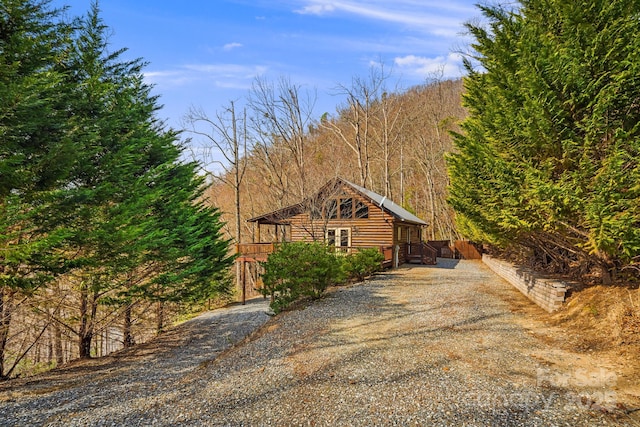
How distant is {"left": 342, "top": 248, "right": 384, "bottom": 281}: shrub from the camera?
45.2 feet

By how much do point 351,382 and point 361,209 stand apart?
49.9ft

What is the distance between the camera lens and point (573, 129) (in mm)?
6137

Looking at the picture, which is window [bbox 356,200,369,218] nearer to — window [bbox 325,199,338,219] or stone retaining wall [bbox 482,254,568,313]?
window [bbox 325,199,338,219]

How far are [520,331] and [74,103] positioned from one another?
479 inches

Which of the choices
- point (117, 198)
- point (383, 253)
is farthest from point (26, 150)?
point (383, 253)

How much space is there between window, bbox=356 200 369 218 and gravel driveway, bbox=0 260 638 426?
10438 mm

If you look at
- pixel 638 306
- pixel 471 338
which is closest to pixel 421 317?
pixel 471 338

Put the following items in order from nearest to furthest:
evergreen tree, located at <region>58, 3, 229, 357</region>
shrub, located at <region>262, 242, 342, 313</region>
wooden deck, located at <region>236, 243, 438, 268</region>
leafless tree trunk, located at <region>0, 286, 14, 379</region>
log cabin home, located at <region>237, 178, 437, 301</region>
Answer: leafless tree trunk, located at <region>0, 286, 14, 379</region>, evergreen tree, located at <region>58, 3, 229, 357</region>, shrub, located at <region>262, 242, 342, 313</region>, wooden deck, located at <region>236, 243, 438, 268</region>, log cabin home, located at <region>237, 178, 437, 301</region>

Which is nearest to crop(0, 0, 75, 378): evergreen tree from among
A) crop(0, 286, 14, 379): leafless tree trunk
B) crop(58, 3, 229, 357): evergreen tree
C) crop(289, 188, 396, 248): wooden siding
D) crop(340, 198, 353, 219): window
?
crop(0, 286, 14, 379): leafless tree trunk

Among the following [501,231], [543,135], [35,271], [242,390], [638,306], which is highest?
[543,135]

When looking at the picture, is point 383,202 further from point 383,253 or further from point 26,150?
point 26,150

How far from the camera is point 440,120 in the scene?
35375mm

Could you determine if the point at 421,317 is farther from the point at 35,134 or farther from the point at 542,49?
the point at 35,134

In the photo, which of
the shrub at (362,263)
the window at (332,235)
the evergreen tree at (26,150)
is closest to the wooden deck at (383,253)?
the shrub at (362,263)
